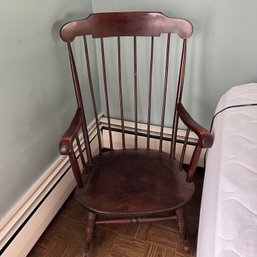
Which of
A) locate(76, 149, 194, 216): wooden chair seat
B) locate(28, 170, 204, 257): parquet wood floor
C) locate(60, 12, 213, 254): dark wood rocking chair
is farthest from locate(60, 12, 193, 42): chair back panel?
locate(28, 170, 204, 257): parquet wood floor

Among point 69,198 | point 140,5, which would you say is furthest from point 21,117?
point 140,5

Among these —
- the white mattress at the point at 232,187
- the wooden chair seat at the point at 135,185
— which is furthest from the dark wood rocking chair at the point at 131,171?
the white mattress at the point at 232,187

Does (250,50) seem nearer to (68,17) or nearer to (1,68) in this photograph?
(68,17)

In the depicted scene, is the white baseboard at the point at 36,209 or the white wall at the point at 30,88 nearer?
the white wall at the point at 30,88

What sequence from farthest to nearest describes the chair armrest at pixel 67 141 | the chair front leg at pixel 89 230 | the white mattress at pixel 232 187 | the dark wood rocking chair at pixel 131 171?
1. the chair front leg at pixel 89 230
2. the dark wood rocking chair at pixel 131 171
3. the chair armrest at pixel 67 141
4. the white mattress at pixel 232 187

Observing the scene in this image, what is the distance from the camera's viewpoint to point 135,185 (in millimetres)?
1281

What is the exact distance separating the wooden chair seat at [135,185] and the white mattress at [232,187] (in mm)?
209

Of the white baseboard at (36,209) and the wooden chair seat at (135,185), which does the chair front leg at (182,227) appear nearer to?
the wooden chair seat at (135,185)

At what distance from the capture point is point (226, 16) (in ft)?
4.51

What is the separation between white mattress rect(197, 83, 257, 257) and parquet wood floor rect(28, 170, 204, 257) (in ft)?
1.66

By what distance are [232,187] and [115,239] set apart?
817 mm

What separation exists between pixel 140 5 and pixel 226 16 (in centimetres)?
41

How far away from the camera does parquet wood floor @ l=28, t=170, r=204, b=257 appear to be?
55.9 inches

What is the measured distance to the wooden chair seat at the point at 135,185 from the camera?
1.18m
